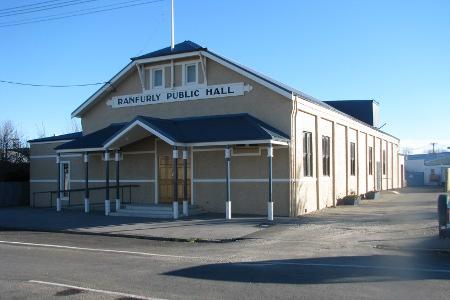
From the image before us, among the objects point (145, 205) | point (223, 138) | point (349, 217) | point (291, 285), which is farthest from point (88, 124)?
point (291, 285)

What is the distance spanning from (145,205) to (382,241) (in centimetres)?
1110

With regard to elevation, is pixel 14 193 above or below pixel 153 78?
below

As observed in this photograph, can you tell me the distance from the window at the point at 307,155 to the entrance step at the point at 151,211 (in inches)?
188

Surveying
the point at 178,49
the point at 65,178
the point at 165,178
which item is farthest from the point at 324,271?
the point at 65,178

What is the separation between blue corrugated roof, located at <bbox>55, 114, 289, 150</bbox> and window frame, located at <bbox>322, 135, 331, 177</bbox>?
16.6ft

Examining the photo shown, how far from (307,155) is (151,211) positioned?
6.99 m

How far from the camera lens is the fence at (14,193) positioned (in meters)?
28.9

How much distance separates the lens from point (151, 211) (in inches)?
854

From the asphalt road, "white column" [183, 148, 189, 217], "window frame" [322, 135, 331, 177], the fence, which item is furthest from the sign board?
the fence

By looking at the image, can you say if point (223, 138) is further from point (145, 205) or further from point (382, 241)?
point (382, 241)

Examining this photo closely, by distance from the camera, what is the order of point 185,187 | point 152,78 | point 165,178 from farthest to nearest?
point 152,78 → point 165,178 → point 185,187

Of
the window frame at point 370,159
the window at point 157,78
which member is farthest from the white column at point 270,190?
the window frame at point 370,159

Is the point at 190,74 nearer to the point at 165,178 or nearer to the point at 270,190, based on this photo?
the point at 165,178

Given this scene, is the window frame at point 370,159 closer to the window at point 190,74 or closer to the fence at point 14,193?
the window at point 190,74
